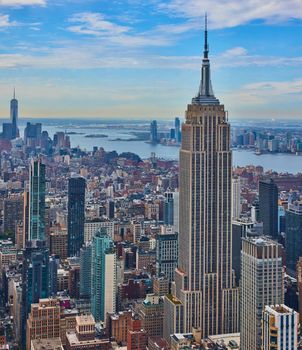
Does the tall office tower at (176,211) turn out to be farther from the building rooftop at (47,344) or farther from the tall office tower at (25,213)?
the building rooftop at (47,344)

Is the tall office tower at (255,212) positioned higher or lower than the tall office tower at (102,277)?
higher

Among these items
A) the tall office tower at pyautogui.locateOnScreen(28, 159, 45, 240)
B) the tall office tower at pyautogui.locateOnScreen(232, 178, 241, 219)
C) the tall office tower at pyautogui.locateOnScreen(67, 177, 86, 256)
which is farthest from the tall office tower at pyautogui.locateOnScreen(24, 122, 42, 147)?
the tall office tower at pyautogui.locateOnScreen(232, 178, 241, 219)

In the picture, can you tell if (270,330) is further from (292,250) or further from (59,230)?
(59,230)

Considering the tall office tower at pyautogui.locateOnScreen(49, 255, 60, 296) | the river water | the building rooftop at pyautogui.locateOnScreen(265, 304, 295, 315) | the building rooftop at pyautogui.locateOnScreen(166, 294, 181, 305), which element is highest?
the river water

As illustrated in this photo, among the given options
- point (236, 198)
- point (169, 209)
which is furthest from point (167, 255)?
point (236, 198)

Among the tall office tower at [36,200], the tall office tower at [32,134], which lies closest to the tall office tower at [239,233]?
the tall office tower at [32,134]

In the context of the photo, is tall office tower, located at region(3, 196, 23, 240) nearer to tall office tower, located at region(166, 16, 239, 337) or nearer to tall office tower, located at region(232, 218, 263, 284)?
tall office tower, located at region(166, 16, 239, 337)
